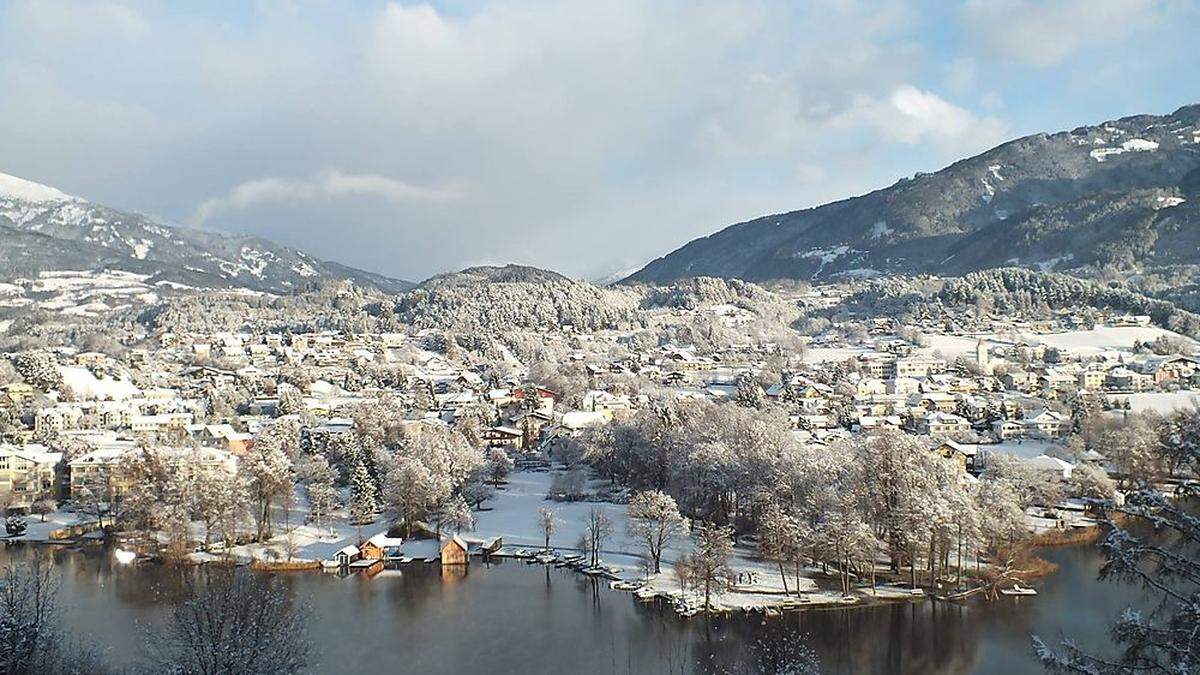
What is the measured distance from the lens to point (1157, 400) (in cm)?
3775

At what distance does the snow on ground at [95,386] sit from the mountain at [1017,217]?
84.4 m

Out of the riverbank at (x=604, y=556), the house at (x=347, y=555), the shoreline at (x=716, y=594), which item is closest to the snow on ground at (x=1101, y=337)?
the shoreline at (x=716, y=594)

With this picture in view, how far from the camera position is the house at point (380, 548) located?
20.1 meters

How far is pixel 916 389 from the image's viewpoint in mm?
43906

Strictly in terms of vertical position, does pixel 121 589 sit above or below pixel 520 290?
below

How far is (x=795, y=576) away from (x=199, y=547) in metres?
13.5

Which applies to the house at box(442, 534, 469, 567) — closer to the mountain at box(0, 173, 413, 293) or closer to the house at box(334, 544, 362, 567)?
the house at box(334, 544, 362, 567)

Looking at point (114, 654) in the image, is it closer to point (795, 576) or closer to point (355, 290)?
point (795, 576)

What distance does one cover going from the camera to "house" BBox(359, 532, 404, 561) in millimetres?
20141

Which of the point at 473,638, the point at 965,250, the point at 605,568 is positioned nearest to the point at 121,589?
the point at 473,638

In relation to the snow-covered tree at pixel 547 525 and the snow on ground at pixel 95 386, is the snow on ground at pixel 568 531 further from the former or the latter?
the snow on ground at pixel 95 386

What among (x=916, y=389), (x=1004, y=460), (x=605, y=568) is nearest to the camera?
(x=605, y=568)

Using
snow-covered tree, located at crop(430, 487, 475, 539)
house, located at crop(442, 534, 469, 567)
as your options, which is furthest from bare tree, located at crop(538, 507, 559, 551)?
house, located at crop(442, 534, 469, 567)

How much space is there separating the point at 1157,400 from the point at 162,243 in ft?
478
